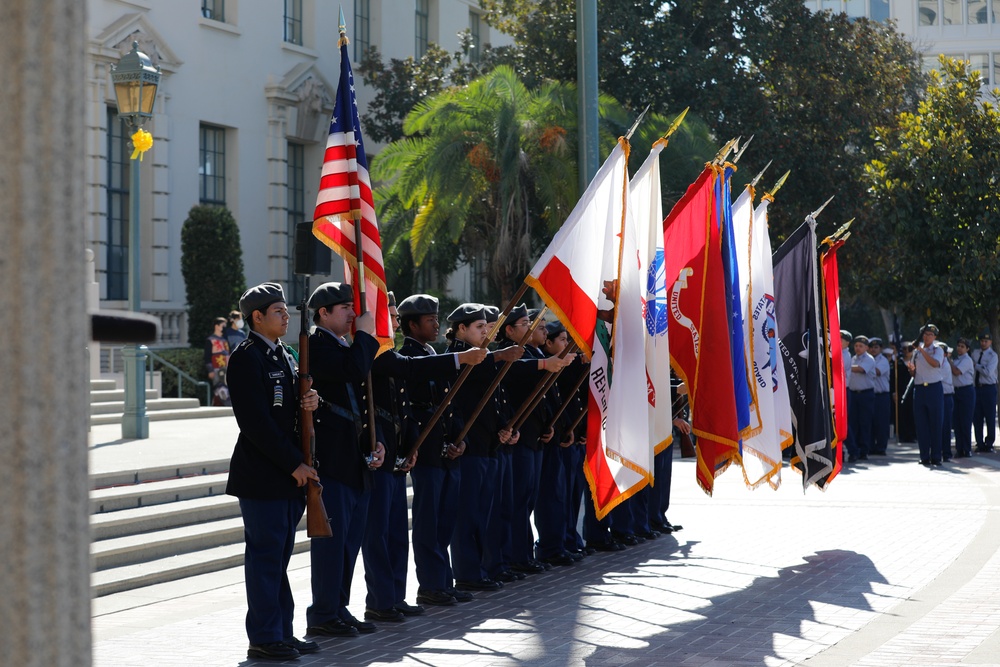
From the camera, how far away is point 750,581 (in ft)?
30.5

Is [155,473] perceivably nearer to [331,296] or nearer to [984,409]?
[331,296]

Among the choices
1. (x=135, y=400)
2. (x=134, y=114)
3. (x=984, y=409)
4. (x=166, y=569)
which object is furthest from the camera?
(x=984, y=409)

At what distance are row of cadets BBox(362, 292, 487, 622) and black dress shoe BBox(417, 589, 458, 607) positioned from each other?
1.01ft

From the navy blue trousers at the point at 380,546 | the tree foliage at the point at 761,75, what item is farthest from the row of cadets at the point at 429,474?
the tree foliage at the point at 761,75

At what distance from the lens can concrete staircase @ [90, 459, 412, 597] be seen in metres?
9.26

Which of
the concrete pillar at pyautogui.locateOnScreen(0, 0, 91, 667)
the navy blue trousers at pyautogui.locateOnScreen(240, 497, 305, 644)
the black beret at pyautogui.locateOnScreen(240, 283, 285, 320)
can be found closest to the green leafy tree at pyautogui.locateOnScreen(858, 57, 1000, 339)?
the black beret at pyautogui.locateOnScreen(240, 283, 285, 320)

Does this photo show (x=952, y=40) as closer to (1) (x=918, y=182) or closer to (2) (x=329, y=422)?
(1) (x=918, y=182)

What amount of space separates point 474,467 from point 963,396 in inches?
551

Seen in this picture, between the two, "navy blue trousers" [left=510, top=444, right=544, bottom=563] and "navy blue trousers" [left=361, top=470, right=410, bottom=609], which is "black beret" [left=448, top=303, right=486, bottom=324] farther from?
"navy blue trousers" [left=361, top=470, right=410, bottom=609]

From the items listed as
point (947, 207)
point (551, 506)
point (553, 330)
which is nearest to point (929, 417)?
point (947, 207)

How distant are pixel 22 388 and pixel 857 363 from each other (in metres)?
19.7

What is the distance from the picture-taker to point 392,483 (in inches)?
316

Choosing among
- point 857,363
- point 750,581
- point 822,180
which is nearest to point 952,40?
point 822,180

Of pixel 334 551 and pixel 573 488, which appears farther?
pixel 573 488
